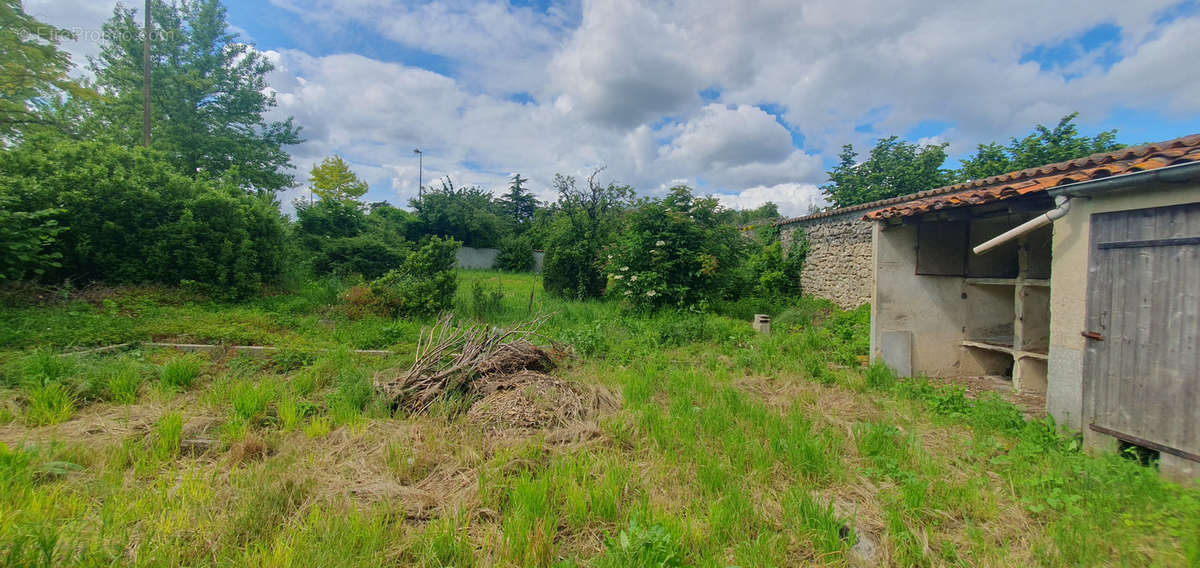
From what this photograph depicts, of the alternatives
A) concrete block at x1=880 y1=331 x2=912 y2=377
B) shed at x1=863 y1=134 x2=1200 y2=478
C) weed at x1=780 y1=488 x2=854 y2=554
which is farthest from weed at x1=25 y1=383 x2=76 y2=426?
concrete block at x1=880 y1=331 x2=912 y2=377

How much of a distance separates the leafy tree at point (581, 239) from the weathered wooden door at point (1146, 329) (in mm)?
10250

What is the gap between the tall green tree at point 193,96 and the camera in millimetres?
15359

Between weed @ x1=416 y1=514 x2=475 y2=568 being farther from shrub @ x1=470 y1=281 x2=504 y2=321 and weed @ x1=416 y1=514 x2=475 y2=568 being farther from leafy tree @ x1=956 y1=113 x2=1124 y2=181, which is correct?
leafy tree @ x1=956 y1=113 x2=1124 y2=181

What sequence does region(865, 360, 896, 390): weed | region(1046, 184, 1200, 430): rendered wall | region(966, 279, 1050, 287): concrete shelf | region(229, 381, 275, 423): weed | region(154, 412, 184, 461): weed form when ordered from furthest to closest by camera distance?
region(865, 360, 896, 390): weed, region(966, 279, 1050, 287): concrete shelf, region(229, 381, 275, 423): weed, region(1046, 184, 1200, 430): rendered wall, region(154, 412, 184, 461): weed

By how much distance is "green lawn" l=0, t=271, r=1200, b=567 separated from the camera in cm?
248

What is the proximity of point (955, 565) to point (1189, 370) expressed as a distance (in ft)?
9.08

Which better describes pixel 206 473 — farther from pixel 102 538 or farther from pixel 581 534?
pixel 581 534

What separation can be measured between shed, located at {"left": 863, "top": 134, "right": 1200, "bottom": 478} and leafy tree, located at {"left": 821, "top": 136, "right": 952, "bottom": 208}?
13.2 metres

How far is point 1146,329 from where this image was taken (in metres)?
3.49

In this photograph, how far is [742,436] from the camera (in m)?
3.91

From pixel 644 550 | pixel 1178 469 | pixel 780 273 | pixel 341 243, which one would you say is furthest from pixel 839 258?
pixel 341 243

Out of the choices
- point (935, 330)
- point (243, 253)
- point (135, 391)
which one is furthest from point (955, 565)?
point (243, 253)

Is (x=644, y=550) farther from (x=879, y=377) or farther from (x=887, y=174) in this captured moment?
(x=887, y=174)

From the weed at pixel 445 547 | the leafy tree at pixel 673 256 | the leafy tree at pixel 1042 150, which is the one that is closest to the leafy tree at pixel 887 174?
the leafy tree at pixel 1042 150
